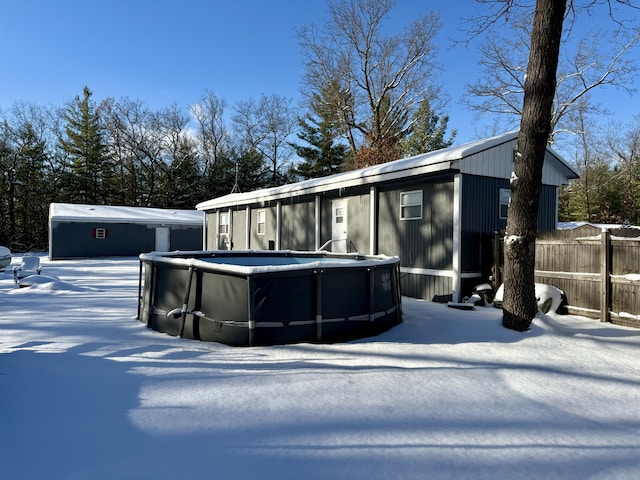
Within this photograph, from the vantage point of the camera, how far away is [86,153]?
33.4 metres

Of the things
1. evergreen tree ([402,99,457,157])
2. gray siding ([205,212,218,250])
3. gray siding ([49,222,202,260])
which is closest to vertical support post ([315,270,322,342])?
gray siding ([205,212,218,250])

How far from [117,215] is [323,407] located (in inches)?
924

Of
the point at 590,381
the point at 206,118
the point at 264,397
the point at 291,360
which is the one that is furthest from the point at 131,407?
the point at 206,118

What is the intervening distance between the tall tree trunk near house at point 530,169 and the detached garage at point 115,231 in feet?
70.0

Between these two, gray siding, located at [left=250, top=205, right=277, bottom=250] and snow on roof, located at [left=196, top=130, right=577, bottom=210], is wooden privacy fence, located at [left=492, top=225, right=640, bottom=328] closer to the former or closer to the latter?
snow on roof, located at [left=196, top=130, right=577, bottom=210]

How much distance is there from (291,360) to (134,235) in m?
21.9

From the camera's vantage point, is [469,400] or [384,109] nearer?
[469,400]

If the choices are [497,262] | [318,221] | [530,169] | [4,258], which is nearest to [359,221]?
[318,221]

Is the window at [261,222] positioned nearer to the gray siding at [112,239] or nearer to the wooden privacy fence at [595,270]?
the wooden privacy fence at [595,270]

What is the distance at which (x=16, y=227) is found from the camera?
29766 millimetres

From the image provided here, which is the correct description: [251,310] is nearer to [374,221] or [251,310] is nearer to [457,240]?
[457,240]

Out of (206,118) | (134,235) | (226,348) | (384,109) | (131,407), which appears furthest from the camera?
(206,118)

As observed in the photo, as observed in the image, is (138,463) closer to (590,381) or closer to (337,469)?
(337,469)

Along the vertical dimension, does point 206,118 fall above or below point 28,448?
above
